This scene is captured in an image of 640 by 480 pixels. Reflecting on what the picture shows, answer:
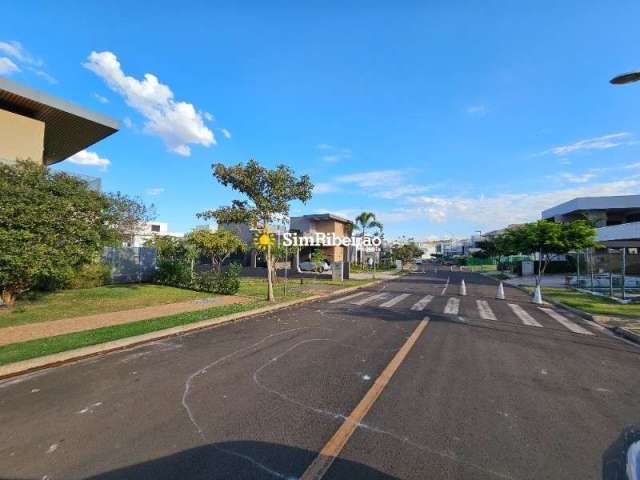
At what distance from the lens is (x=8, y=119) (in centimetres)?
1384

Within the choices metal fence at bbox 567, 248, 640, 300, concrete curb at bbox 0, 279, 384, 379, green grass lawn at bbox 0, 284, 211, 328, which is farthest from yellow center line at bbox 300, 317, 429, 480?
metal fence at bbox 567, 248, 640, 300

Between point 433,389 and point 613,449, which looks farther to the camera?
point 433,389

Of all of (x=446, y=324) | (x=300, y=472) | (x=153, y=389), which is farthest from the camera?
(x=446, y=324)

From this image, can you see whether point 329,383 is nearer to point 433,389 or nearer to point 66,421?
point 433,389

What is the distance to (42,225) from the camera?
10.1 meters

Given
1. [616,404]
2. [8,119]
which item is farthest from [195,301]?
[616,404]

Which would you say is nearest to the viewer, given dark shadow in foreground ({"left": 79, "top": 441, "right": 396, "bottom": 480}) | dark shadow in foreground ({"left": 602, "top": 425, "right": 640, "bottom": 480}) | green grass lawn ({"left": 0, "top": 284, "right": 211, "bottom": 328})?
dark shadow in foreground ({"left": 79, "top": 441, "right": 396, "bottom": 480})

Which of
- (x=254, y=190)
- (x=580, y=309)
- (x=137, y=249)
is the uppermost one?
(x=254, y=190)

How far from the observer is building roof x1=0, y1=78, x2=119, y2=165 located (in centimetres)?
1376

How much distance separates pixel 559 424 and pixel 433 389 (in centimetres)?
146

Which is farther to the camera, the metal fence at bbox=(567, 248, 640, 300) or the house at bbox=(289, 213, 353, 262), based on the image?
the house at bbox=(289, 213, 353, 262)

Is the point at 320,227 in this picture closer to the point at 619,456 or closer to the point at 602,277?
the point at 602,277

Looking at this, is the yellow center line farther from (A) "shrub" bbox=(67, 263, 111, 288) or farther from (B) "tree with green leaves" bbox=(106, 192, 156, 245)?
(B) "tree with green leaves" bbox=(106, 192, 156, 245)

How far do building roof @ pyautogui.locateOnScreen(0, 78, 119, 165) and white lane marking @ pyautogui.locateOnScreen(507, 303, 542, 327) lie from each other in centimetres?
1972
